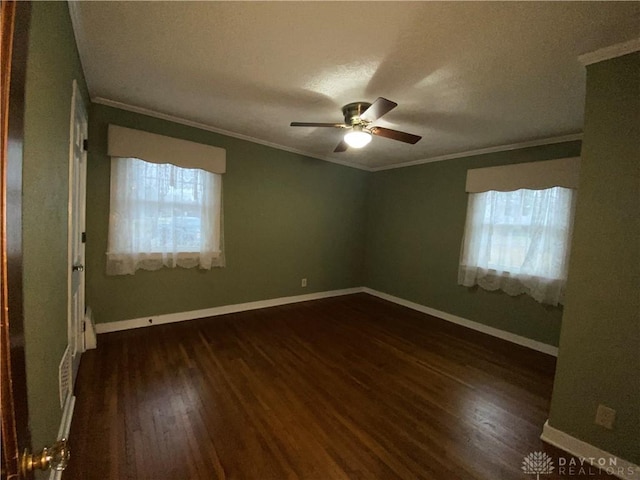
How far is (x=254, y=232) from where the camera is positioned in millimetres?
3863

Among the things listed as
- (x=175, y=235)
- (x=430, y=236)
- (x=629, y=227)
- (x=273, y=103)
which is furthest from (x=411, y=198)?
(x=175, y=235)

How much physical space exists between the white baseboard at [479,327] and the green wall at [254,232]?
0.95 metres

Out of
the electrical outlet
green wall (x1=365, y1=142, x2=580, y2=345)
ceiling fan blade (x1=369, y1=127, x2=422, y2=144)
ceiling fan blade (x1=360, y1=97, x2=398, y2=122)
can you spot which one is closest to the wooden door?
ceiling fan blade (x1=360, y1=97, x2=398, y2=122)

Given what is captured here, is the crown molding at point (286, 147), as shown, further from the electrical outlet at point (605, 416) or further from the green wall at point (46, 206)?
the electrical outlet at point (605, 416)

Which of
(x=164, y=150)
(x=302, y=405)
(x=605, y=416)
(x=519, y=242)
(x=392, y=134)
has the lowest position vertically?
(x=302, y=405)

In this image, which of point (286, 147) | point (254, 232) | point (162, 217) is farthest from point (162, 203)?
point (286, 147)

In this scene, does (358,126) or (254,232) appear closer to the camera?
(358,126)

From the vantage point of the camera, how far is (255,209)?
3.83 m

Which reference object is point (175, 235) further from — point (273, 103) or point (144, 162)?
point (273, 103)

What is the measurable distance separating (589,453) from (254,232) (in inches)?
142

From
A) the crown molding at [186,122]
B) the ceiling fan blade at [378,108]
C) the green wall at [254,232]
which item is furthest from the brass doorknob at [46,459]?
the crown molding at [186,122]

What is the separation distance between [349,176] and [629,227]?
3.72m

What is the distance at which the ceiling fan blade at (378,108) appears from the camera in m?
1.87

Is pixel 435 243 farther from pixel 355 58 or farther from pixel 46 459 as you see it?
pixel 46 459
